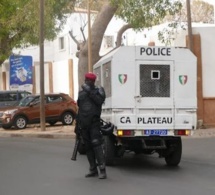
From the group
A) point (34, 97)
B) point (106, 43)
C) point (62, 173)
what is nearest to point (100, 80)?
point (62, 173)

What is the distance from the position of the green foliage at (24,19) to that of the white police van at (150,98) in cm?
1294

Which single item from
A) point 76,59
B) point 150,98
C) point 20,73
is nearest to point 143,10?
point 150,98

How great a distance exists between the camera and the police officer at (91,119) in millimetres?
9125

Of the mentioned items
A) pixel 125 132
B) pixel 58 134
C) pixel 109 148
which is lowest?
pixel 58 134

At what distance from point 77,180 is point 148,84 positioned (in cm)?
278

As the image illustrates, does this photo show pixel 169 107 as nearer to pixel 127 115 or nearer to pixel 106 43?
pixel 127 115

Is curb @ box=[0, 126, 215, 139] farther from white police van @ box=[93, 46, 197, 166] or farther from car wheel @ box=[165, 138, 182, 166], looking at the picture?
white police van @ box=[93, 46, 197, 166]

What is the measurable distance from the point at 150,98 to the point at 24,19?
49.5 feet

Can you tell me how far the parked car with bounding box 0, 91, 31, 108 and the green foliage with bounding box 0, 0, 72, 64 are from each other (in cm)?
321

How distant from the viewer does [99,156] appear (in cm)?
909

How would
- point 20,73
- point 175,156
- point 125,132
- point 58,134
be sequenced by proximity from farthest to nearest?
point 20,73 < point 58,134 < point 175,156 < point 125,132

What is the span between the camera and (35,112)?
23.5 meters

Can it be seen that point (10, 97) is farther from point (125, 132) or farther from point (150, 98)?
point (125, 132)

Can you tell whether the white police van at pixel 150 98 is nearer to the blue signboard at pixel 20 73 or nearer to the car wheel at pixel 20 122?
the car wheel at pixel 20 122
